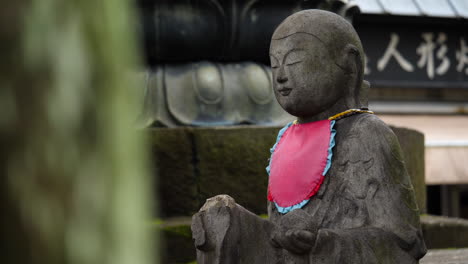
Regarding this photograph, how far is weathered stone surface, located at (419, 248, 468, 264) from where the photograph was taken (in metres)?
3.12

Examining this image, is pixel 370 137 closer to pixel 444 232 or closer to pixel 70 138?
pixel 70 138

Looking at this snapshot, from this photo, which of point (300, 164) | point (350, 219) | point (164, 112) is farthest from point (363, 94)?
point (164, 112)

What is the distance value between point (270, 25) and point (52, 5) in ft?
12.0

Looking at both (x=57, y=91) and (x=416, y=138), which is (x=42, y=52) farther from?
(x=416, y=138)

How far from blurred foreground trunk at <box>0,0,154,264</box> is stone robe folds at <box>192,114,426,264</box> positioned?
151 cm

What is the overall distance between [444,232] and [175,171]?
1.67 m

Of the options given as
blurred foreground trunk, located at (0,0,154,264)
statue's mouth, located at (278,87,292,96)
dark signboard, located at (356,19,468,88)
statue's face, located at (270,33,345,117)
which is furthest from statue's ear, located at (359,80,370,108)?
dark signboard, located at (356,19,468,88)

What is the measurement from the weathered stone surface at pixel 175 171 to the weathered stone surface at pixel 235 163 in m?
0.05

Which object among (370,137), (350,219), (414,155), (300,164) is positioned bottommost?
(414,155)

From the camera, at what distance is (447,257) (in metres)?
3.30

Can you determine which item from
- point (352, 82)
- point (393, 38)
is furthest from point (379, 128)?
point (393, 38)

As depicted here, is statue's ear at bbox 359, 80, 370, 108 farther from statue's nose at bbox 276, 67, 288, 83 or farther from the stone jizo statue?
statue's nose at bbox 276, 67, 288, 83

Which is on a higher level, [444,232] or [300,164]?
[300,164]

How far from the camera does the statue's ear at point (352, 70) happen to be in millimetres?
2186
